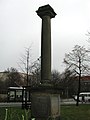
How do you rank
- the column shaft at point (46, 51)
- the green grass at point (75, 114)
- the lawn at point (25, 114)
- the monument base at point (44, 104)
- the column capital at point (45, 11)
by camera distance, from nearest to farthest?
the lawn at point (25, 114) → the monument base at point (44, 104) → the column shaft at point (46, 51) → the column capital at point (45, 11) → the green grass at point (75, 114)

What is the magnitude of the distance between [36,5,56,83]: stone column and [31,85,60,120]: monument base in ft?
2.29

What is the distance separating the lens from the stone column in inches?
424

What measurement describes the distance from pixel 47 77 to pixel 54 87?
2.23 feet

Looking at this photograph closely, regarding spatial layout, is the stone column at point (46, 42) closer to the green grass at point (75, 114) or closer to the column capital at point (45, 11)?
the column capital at point (45, 11)

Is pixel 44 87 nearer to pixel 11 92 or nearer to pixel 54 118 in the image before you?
pixel 54 118

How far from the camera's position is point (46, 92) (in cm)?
1022

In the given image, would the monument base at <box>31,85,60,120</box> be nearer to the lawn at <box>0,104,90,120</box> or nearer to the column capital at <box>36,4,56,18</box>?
the lawn at <box>0,104,90,120</box>

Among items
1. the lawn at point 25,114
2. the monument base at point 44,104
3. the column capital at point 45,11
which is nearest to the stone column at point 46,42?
the column capital at point 45,11

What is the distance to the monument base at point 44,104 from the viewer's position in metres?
10.1

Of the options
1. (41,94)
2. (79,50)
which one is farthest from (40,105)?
(79,50)

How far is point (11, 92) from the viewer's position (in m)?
42.0

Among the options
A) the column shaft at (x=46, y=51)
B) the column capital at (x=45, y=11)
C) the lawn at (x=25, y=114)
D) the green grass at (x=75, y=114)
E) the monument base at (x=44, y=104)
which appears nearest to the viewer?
the lawn at (x=25, y=114)

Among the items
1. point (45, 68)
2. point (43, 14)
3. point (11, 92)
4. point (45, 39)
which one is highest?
point (43, 14)

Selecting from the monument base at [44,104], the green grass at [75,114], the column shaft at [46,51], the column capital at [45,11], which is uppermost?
the column capital at [45,11]
